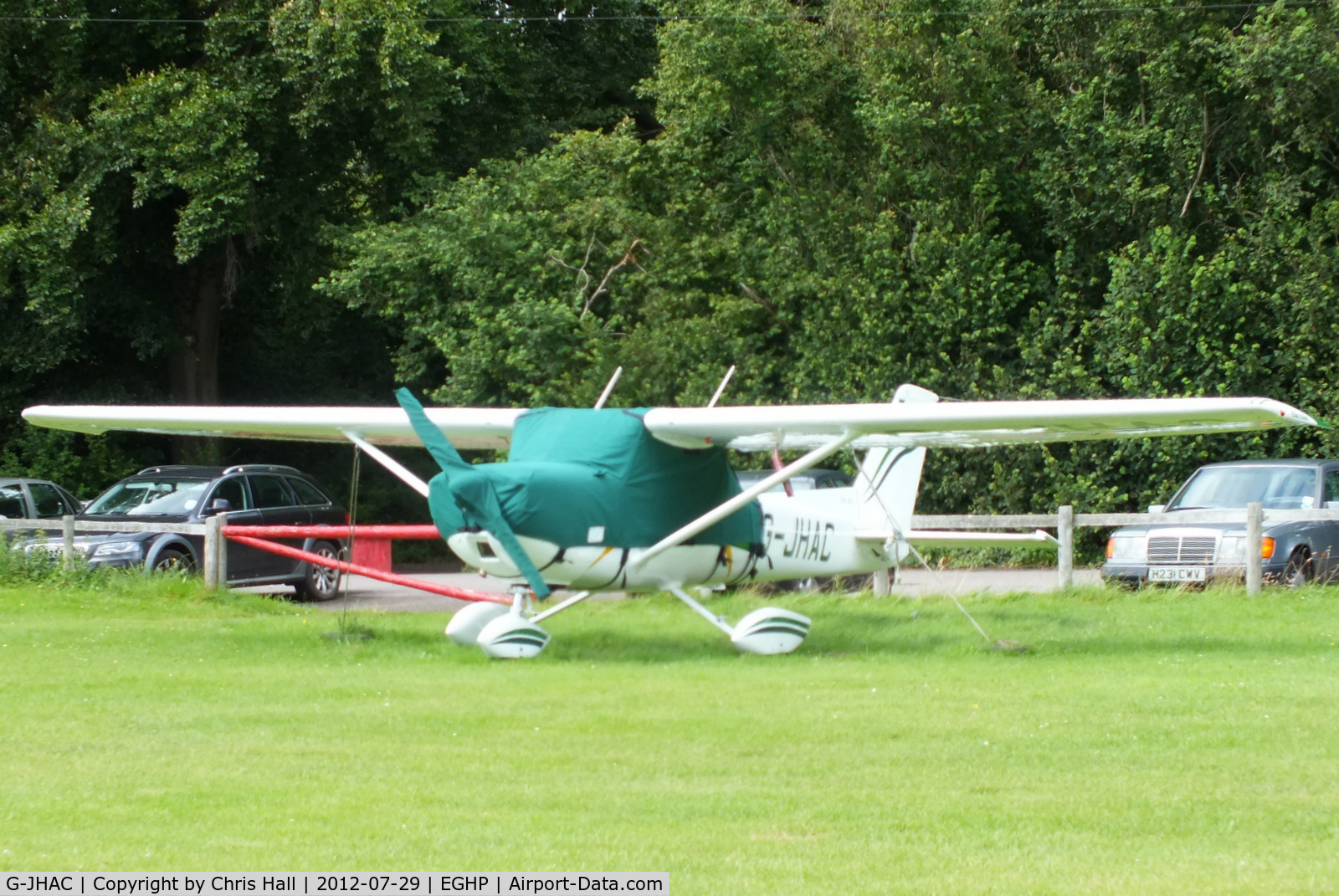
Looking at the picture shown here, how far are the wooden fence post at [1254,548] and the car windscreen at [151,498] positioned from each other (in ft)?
40.0

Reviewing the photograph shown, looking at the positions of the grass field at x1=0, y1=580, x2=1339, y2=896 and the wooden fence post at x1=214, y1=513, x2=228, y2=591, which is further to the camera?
the wooden fence post at x1=214, y1=513, x2=228, y2=591

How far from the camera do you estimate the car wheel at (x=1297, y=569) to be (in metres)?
15.6

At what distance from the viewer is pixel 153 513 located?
17.6 metres

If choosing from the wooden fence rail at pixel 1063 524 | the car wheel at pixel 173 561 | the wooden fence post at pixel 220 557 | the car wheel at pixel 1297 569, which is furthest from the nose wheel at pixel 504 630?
the car wheel at pixel 1297 569

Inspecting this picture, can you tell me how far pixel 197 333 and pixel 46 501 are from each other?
7.85 m


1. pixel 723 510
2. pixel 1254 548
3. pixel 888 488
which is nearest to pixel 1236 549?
pixel 1254 548

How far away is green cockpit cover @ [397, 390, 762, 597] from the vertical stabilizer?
1663 mm

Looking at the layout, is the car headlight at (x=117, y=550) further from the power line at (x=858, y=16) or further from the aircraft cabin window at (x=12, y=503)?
the power line at (x=858, y=16)

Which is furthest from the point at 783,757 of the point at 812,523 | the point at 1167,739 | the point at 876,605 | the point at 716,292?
the point at 716,292

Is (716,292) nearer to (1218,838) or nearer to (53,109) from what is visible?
(53,109)

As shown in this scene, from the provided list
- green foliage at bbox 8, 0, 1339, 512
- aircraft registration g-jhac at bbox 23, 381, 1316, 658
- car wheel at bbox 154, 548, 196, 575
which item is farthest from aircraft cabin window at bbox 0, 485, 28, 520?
aircraft registration g-jhac at bbox 23, 381, 1316, 658
